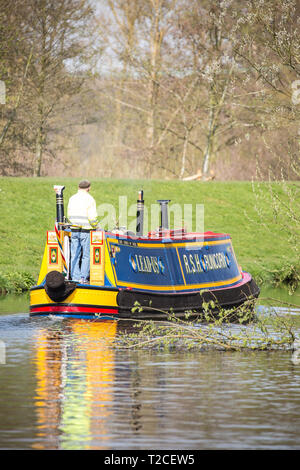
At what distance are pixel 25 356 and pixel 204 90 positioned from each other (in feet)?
114

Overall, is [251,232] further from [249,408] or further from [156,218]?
[249,408]

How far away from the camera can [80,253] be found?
59.0 feet

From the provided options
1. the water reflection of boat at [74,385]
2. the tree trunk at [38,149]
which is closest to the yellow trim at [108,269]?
the water reflection of boat at [74,385]

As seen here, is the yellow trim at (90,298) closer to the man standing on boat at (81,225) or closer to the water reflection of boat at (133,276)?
the water reflection of boat at (133,276)

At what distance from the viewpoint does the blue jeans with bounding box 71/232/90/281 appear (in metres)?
17.8

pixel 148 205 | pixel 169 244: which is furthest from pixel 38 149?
pixel 169 244

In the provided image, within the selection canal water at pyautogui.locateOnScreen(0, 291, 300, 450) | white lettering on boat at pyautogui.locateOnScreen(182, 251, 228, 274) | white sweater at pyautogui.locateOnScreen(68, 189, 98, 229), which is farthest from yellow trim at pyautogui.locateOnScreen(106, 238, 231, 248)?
canal water at pyautogui.locateOnScreen(0, 291, 300, 450)

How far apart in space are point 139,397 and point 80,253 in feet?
23.7

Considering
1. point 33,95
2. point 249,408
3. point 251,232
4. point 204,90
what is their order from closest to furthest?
point 249,408, point 251,232, point 33,95, point 204,90

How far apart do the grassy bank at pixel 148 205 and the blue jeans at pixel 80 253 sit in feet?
25.9

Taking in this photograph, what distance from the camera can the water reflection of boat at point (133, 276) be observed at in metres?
17.7

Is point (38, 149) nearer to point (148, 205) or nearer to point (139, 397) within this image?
point (148, 205)
